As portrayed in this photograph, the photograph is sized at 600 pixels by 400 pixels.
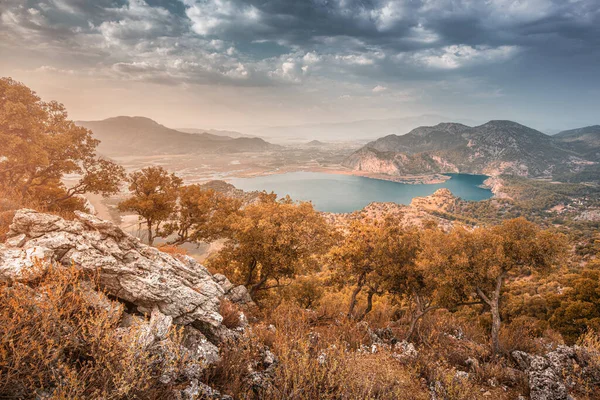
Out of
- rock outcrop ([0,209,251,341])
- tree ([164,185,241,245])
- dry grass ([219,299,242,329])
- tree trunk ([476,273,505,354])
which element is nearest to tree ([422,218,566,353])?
tree trunk ([476,273,505,354])

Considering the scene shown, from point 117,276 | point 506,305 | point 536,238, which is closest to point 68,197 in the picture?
point 117,276

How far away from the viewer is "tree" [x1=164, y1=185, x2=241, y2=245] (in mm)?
19703

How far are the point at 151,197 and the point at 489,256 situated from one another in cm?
2040

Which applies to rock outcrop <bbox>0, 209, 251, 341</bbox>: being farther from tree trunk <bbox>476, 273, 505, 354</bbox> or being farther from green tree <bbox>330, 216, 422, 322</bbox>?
tree trunk <bbox>476, 273, 505, 354</bbox>

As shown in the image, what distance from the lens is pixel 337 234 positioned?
15680mm

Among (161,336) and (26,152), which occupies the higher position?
(26,152)

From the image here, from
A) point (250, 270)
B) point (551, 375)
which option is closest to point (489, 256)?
point (551, 375)

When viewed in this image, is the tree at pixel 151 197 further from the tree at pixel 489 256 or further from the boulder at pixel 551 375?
the boulder at pixel 551 375

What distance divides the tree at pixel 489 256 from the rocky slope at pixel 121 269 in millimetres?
9513

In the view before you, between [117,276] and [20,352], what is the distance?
10.6 ft

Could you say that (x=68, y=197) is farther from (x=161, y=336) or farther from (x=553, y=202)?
(x=553, y=202)

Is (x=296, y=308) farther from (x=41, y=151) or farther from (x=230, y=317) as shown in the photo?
(x=41, y=151)

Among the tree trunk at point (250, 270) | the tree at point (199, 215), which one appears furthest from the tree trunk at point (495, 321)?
the tree at point (199, 215)

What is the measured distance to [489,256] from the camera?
36.7ft
